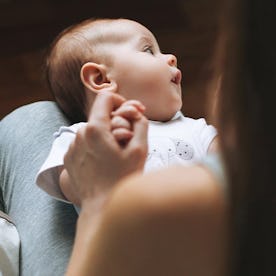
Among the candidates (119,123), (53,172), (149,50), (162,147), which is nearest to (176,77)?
(149,50)

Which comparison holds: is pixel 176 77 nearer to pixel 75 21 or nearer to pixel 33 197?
pixel 33 197

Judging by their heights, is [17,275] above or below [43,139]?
below

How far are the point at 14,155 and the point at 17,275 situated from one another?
10.7 inches

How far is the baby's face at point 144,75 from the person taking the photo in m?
1.16

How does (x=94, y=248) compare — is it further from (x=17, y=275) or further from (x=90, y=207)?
(x=17, y=275)

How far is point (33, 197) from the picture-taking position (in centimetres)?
121

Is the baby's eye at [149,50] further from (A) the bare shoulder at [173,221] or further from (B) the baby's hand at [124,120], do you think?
(A) the bare shoulder at [173,221]

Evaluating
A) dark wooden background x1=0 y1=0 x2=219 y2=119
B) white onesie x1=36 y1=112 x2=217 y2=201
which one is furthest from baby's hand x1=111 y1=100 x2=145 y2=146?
dark wooden background x1=0 y1=0 x2=219 y2=119

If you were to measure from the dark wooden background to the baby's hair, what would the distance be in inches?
37.6

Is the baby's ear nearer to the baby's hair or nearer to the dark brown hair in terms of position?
the baby's hair

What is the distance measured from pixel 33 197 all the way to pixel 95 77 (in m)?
0.25

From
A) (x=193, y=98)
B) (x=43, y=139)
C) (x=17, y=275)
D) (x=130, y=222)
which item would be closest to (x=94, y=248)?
(x=130, y=222)

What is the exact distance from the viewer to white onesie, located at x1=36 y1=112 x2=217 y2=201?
1.08 m

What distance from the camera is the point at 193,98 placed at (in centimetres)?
225
